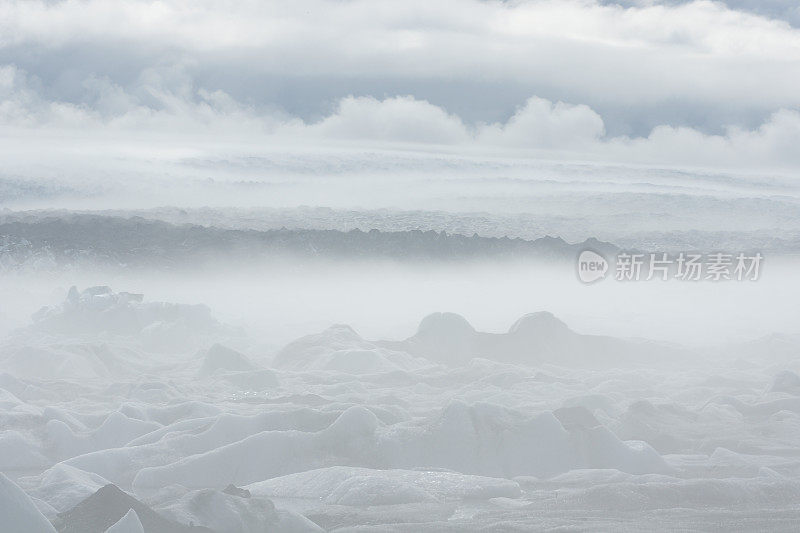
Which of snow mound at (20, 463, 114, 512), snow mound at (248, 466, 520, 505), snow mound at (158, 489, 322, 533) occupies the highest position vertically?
snow mound at (158, 489, 322, 533)

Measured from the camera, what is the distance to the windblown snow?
54.5 feet

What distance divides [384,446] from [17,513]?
31.0 feet

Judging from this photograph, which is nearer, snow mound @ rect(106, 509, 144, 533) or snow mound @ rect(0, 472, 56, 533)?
snow mound @ rect(0, 472, 56, 533)

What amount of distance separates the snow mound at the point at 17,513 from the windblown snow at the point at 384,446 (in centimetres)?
2

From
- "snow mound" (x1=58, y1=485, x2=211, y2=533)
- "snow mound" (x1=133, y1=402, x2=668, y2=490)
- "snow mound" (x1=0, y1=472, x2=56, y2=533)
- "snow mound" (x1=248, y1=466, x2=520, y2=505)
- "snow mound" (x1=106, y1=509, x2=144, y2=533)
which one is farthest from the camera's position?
"snow mound" (x1=133, y1=402, x2=668, y2=490)

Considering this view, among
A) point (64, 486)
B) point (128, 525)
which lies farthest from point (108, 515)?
point (64, 486)

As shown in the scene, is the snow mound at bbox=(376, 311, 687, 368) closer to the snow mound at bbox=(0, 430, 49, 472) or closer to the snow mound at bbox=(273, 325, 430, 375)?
the snow mound at bbox=(273, 325, 430, 375)

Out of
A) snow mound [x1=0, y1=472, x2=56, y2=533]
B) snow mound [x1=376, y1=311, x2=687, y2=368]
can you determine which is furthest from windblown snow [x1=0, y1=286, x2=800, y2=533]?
snow mound [x1=376, y1=311, x2=687, y2=368]

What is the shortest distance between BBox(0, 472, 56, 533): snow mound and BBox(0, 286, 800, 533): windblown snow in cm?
2

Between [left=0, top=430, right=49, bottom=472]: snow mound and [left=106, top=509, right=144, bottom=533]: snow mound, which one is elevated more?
[left=106, top=509, right=144, bottom=533]: snow mound

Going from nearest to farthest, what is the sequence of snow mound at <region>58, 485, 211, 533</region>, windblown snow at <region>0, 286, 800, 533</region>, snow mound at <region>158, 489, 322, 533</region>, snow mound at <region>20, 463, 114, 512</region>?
snow mound at <region>58, 485, 211, 533</region>, snow mound at <region>158, 489, 322, 533</region>, windblown snow at <region>0, 286, 800, 533</region>, snow mound at <region>20, 463, 114, 512</region>

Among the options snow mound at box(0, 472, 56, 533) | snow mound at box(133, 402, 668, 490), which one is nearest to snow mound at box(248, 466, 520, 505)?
snow mound at box(133, 402, 668, 490)

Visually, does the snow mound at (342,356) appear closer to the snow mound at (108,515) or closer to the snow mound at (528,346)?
the snow mound at (528,346)

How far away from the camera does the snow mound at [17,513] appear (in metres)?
13.2
